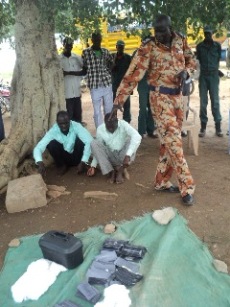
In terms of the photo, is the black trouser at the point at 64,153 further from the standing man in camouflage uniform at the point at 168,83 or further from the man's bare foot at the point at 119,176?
the standing man in camouflage uniform at the point at 168,83

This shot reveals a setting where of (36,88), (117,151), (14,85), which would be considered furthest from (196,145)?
(14,85)

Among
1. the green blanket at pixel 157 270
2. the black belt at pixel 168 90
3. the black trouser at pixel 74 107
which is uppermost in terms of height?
the black belt at pixel 168 90

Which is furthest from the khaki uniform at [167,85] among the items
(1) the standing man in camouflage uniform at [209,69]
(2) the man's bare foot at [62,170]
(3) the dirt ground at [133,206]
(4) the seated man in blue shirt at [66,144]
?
(1) the standing man in camouflage uniform at [209,69]

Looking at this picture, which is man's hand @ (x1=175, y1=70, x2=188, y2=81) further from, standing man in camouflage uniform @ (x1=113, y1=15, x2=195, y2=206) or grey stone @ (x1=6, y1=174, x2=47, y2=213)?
grey stone @ (x1=6, y1=174, x2=47, y2=213)

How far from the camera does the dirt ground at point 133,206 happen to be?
11.6 feet

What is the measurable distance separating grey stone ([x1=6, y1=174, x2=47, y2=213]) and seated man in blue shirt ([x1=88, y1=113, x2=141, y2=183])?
81cm

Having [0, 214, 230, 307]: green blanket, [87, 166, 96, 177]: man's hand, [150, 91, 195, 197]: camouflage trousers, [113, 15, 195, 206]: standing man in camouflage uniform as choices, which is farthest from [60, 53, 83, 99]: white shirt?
[0, 214, 230, 307]: green blanket

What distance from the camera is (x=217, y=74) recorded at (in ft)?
20.9

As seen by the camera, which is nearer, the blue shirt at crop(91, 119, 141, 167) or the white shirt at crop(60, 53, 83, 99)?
the blue shirt at crop(91, 119, 141, 167)

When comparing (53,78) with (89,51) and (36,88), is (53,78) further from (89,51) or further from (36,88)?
(89,51)

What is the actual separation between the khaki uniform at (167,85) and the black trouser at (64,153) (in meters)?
1.32

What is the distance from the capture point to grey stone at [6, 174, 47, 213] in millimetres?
4164

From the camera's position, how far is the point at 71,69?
6281 mm

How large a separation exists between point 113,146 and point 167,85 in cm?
129
